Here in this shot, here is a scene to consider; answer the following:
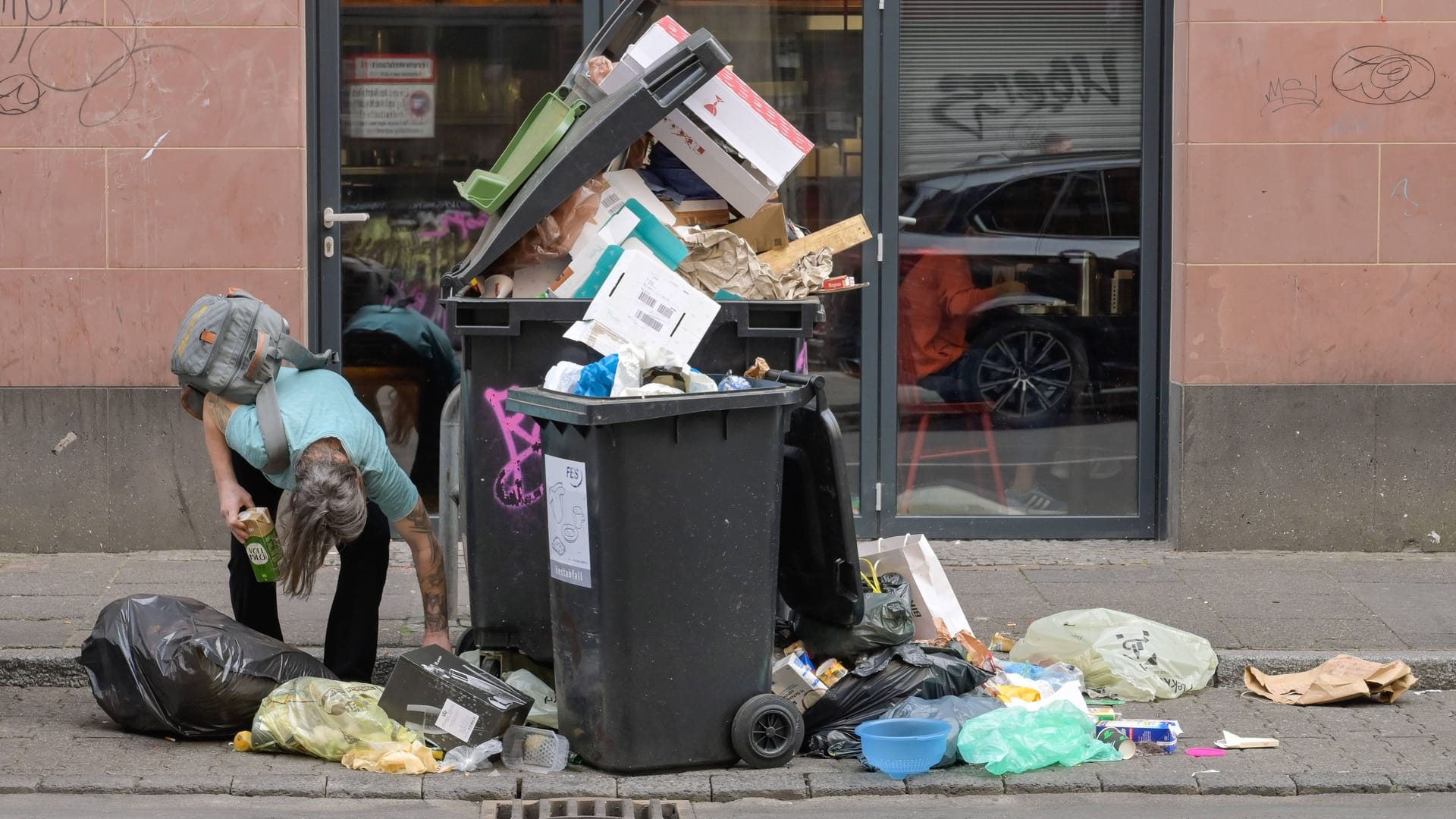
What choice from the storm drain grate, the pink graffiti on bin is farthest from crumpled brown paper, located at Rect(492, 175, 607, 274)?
the storm drain grate

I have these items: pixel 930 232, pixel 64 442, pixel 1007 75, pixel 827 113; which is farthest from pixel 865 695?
pixel 64 442

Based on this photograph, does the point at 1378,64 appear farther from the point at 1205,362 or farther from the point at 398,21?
the point at 398,21

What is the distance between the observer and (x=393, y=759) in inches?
188

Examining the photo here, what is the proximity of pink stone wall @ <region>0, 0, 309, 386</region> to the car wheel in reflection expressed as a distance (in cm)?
319

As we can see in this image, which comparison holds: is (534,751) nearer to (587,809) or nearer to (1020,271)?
(587,809)

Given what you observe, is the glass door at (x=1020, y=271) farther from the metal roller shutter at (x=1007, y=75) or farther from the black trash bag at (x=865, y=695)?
the black trash bag at (x=865, y=695)

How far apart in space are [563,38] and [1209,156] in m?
2.96

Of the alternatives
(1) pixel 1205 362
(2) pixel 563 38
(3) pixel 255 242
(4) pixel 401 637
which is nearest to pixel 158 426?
(3) pixel 255 242

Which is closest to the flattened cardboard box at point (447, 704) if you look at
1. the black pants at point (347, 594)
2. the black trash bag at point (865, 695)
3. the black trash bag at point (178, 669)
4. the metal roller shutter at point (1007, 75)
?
the black trash bag at point (178, 669)

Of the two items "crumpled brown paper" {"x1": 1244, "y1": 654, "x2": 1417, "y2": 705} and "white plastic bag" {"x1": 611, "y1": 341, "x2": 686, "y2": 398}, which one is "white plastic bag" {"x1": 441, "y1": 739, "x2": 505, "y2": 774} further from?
"crumpled brown paper" {"x1": 1244, "y1": 654, "x2": 1417, "y2": 705}

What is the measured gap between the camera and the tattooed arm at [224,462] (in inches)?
201

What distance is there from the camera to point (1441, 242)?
7.54m

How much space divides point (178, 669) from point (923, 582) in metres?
2.44

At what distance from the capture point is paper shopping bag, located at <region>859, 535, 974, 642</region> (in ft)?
18.8
